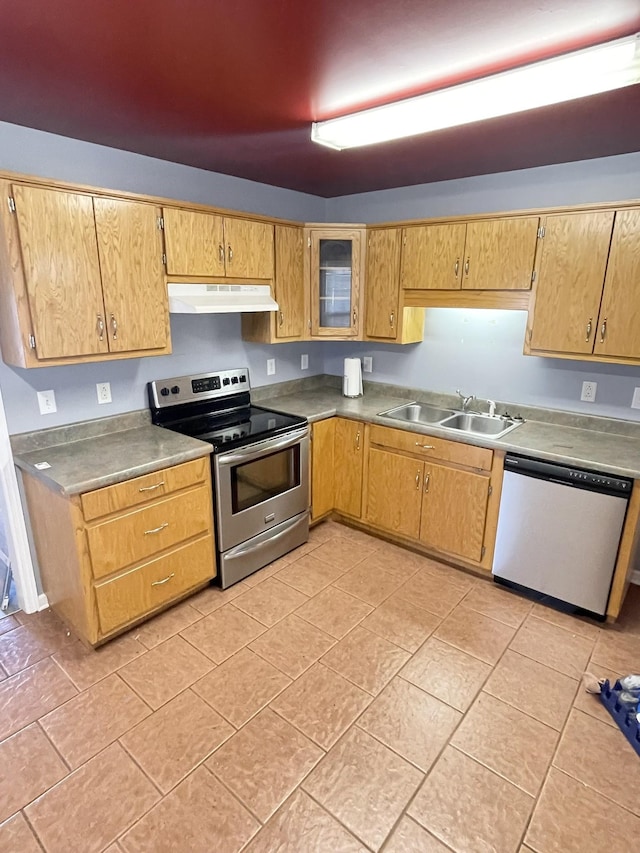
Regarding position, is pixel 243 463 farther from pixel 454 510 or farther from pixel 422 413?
pixel 422 413

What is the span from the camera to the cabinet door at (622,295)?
2332mm

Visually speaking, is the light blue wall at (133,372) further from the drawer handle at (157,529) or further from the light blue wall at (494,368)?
the light blue wall at (494,368)

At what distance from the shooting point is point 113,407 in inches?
107

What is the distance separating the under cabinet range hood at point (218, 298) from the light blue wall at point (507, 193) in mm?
1223

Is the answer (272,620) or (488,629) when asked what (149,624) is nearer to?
(272,620)

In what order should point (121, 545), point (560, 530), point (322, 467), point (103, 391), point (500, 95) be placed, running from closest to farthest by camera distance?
point (500, 95) < point (121, 545) < point (560, 530) < point (103, 391) < point (322, 467)

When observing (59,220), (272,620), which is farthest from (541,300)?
(59,220)

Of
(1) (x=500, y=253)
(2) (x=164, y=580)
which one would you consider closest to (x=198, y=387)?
(2) (x=164, y=580)

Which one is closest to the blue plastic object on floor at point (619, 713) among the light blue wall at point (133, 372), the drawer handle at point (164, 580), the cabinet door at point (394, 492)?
the cabinet door at point (394, 492)

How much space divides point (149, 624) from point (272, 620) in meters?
0.65

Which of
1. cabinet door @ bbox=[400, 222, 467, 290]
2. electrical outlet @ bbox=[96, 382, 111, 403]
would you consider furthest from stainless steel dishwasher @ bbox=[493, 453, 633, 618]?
electrical outlet @ bbox=[96, 382, 111, 403]

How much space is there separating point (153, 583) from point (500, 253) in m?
2.65

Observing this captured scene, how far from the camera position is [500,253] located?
273cm

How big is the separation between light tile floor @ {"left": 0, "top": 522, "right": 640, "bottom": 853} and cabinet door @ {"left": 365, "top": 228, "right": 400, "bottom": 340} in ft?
5.87
